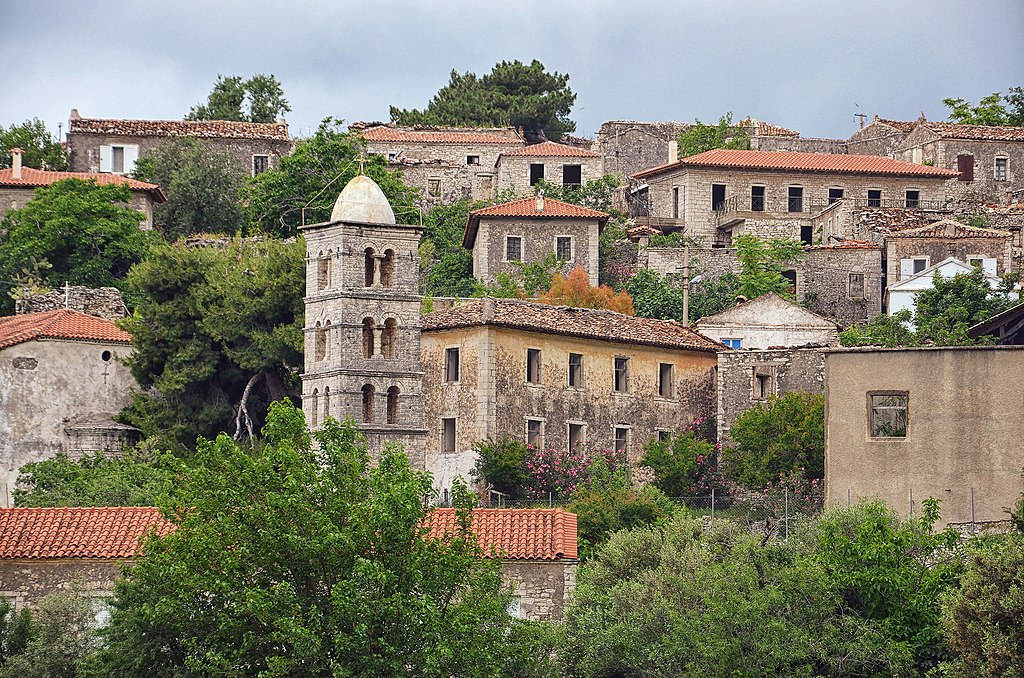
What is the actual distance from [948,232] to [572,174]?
16.7m

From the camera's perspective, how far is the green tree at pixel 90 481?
47.4 meters

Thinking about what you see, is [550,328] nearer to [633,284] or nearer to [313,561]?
[633,284]

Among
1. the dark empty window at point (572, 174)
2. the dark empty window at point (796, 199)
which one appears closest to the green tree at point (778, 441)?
the dark empty window at point (796, 199)

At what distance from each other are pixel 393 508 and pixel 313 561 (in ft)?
4.79

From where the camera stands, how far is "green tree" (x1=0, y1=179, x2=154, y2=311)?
220ft

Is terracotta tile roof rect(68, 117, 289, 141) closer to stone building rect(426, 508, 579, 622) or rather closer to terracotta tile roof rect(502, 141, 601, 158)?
terracotta tile roof rect(502, 141, 601, 158)

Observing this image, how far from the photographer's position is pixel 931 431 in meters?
42.4

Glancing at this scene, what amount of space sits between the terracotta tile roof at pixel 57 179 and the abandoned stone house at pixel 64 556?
124 feet

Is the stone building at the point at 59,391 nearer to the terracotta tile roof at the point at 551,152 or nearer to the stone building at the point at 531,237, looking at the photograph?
the stone building at the point at 531,237

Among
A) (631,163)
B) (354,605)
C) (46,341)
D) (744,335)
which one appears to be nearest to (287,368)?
(46,341)

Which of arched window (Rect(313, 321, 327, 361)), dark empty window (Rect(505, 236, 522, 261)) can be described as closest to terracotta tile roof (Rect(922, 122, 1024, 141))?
dark empty window (Rect(505, 236, 522, 261))

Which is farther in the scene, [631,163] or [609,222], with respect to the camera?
[631,163]

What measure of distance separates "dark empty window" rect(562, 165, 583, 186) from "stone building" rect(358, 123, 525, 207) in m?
2.62

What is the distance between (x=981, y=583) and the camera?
32.8 m
